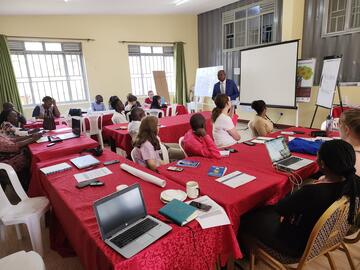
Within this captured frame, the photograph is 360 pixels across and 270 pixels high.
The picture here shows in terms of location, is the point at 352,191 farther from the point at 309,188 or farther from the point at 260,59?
the point at 260,59

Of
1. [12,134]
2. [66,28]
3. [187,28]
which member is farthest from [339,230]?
[187,28]

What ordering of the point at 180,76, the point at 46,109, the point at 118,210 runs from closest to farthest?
the point at 118,210, the point at 46,109, the point at 180,76

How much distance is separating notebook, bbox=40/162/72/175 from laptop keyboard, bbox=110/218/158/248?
1074 millimetres

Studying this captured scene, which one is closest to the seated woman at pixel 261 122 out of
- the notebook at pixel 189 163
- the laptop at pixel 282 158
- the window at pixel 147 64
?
the laptop at pixel 282 158

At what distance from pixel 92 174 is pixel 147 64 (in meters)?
6.30

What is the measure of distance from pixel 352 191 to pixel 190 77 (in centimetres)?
725

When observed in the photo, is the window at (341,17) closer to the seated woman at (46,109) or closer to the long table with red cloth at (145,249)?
the long table with red cloth at (145,249)

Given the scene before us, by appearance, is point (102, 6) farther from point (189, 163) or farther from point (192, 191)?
point (192, 191)

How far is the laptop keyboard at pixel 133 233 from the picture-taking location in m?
1.06

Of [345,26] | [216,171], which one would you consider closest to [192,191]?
[216,171]

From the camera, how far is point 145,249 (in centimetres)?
102

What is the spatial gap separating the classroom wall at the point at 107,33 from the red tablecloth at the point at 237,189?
5.62 m

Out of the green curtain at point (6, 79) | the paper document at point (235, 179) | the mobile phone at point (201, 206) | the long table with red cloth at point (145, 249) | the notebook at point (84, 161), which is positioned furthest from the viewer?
the green curtain at point (6, 79)

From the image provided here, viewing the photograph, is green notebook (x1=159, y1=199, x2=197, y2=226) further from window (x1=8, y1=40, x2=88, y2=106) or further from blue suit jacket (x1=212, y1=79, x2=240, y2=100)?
window (x1=8, y1=40, x2=88, y2=106)
